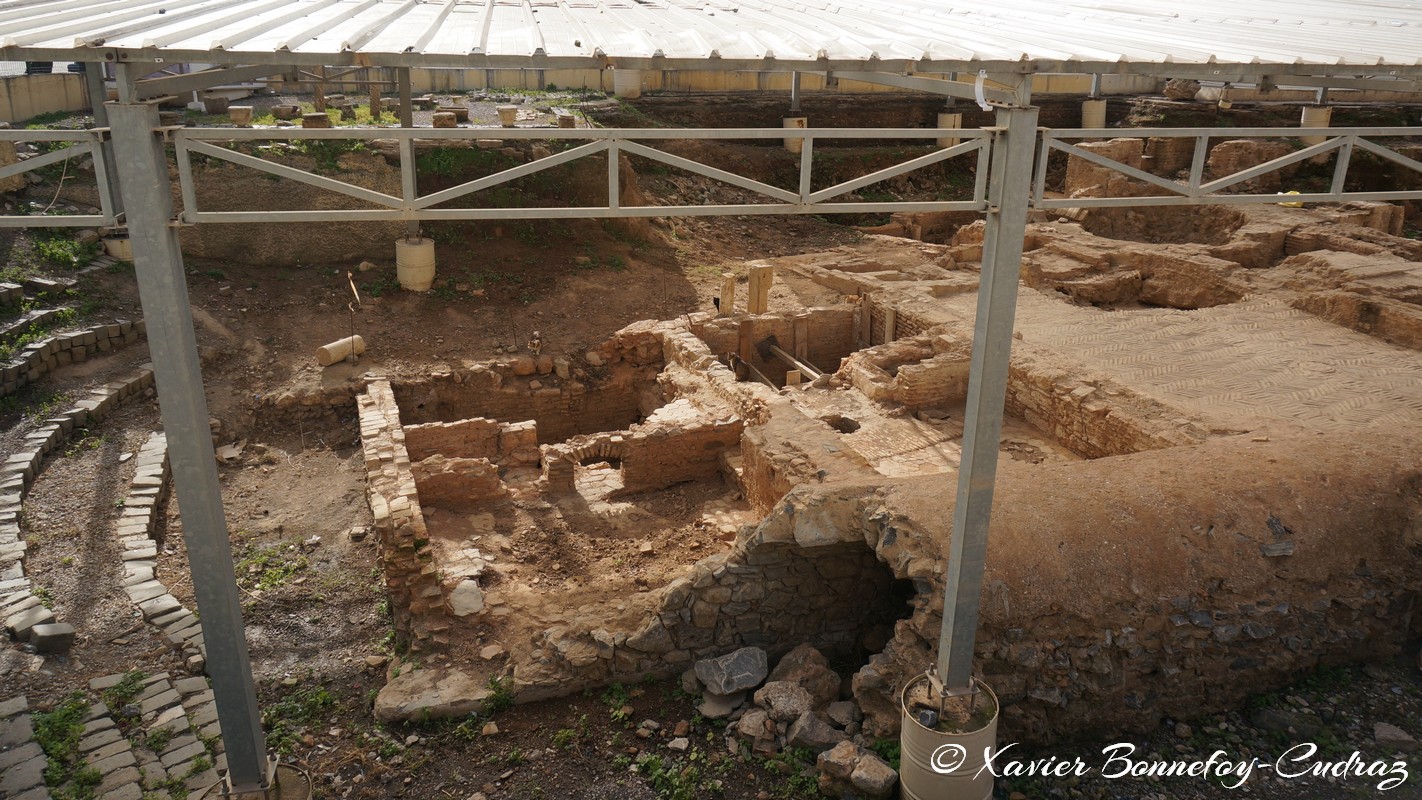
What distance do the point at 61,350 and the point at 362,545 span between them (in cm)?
567

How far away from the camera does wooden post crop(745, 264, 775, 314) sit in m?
15.0

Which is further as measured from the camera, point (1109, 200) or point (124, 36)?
point (1109, 200)

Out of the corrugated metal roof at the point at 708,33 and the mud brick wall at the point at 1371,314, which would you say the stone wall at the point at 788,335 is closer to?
the mud brick wall at the point at 1371,314

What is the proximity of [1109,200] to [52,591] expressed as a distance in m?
8.55

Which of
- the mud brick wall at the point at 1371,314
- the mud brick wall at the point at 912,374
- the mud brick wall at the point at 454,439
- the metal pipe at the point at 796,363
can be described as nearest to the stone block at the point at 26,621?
the mud brick wall at the point at 454,439

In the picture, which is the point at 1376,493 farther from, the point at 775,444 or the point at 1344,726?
the point at 775,444

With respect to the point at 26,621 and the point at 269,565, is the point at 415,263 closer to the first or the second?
the point at 269,565

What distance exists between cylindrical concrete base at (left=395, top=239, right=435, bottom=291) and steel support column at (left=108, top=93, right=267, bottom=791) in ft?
33.2

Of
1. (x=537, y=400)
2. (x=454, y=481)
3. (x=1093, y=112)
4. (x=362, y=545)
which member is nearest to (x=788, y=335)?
(x=537, y=400)

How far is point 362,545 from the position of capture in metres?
9.60

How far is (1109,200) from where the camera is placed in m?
6.06

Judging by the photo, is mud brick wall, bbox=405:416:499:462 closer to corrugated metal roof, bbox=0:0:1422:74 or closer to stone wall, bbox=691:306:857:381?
stone wall, bbox=691:306:857:381

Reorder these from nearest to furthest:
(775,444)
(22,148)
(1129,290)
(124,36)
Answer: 1. (124,36)
2. (775,444)
3. (22,148)
4. (1129,290)

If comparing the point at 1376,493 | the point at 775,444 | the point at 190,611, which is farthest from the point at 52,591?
the point at 1376,493
